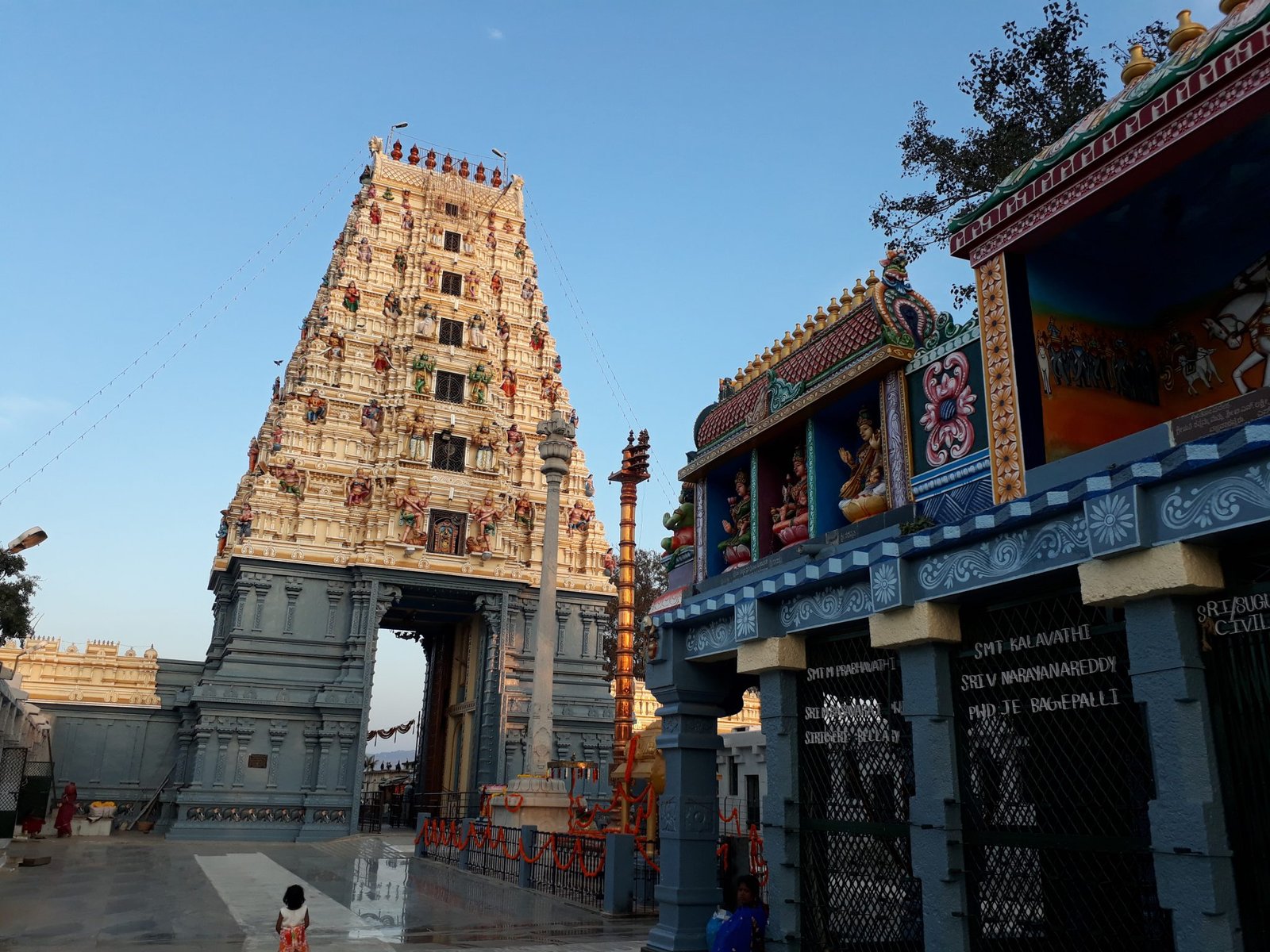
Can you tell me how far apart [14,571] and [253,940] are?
1647 cm

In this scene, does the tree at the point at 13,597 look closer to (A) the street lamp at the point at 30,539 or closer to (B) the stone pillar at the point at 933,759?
(A) the street lamp at the point at 30,539

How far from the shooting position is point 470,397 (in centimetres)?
3419

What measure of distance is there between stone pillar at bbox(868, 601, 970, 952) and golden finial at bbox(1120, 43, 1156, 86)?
12.9ft

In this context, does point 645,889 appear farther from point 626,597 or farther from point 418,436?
point 418,436

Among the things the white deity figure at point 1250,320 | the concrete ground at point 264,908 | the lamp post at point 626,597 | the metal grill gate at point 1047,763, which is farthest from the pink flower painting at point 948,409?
the lamp post at point 626,597

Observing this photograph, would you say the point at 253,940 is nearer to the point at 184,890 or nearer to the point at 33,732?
the point at 184,890

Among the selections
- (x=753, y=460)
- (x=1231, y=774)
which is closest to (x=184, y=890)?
(x=753, y=460)

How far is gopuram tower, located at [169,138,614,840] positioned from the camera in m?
27.9

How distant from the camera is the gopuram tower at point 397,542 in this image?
27906 millimetres

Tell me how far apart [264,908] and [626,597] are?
10938 millimetres

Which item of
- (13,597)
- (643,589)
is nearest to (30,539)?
(13,597)

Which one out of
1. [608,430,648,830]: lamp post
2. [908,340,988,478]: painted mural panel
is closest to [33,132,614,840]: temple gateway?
[608,430,648,830]: lamp post

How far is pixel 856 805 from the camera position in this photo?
697 cm

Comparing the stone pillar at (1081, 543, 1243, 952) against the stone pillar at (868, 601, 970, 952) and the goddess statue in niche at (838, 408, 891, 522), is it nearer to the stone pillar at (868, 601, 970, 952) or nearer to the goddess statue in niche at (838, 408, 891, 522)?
the stone pillar at (868, 601, 970, 952)
